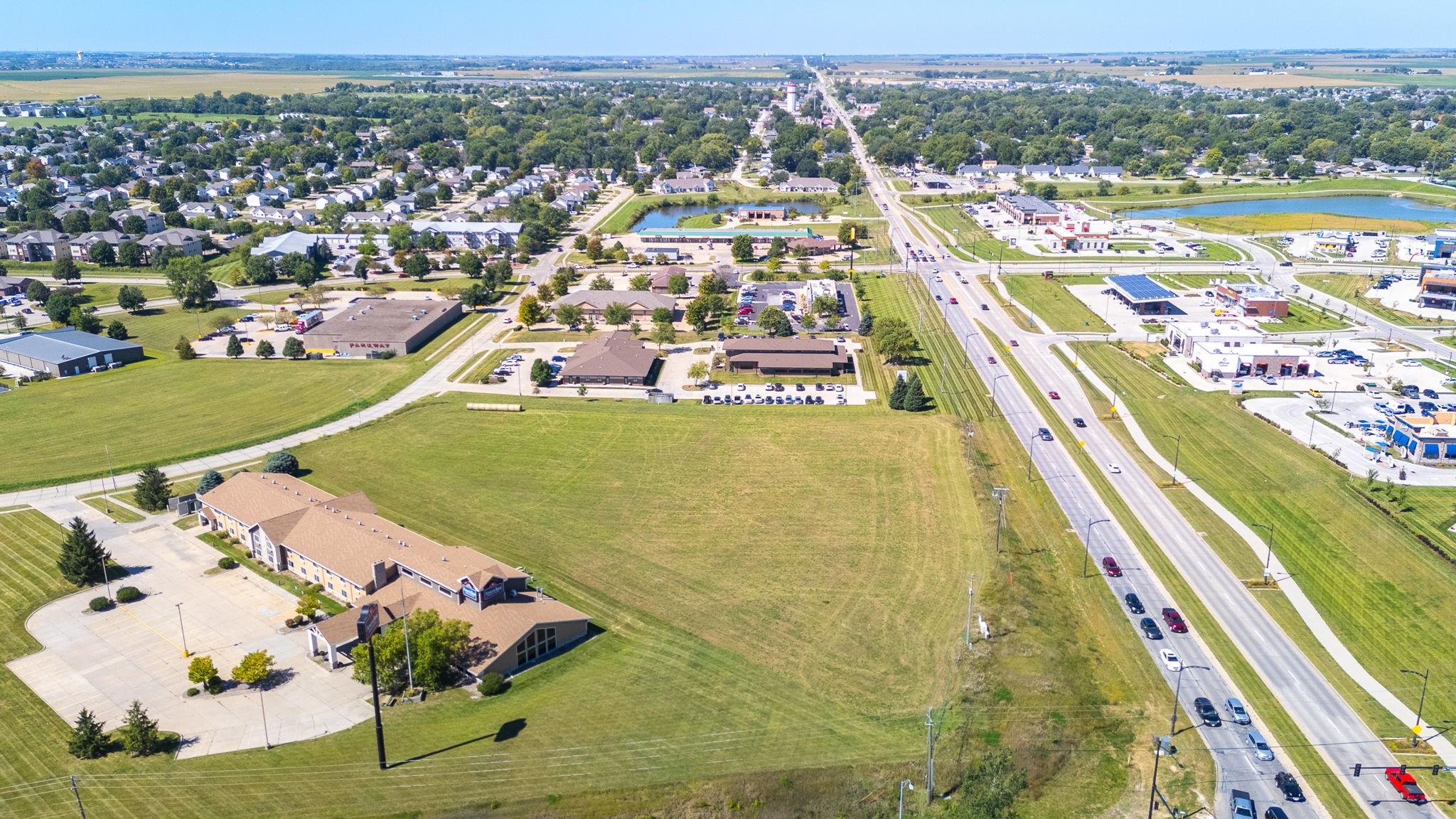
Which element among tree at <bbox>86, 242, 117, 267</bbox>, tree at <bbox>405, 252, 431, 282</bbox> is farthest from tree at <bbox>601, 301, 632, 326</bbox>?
tree at <bbox>86, 242, 117, 267</bbox>

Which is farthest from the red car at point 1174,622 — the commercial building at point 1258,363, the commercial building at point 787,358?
the commercial building at point 787,358

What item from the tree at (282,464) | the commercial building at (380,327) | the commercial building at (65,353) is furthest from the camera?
the commercial building at (380,327)

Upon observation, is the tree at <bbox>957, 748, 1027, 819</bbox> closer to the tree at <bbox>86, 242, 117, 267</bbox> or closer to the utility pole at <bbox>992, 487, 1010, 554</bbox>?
the utility pole at <bbox>992, 487, 1010, 554</bbox>

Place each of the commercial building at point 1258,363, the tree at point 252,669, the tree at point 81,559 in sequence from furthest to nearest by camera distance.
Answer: the commercial building at point 1258,363, the tree at point 81,559, the tree at point 252,669

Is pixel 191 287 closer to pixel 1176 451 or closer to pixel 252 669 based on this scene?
pixel 252 669

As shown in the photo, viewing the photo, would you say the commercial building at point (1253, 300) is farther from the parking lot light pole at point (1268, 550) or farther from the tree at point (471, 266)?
the tree at point (471, 266)

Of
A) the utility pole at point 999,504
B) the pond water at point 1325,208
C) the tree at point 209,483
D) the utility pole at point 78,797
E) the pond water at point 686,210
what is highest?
the pond water at point 1325,208

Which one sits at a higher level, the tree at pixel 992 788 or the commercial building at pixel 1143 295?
the commercial building at pixel 1143 295
